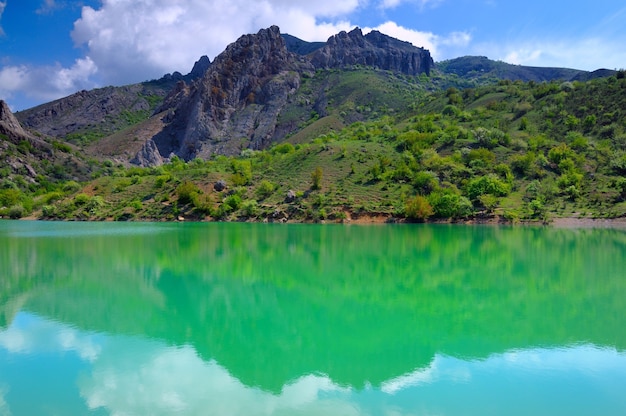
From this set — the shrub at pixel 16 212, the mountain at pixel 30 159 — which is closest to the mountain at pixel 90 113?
the mountain at pixel 30 159

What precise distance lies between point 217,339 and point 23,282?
1148 cm

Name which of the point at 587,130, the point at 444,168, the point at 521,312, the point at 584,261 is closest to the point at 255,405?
A: the point at 521,312

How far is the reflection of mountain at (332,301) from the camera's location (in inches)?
397

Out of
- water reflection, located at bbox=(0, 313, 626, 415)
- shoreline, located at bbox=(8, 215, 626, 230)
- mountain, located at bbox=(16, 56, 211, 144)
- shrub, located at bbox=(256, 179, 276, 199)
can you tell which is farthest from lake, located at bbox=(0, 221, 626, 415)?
mountain, located at bbox=(16, 56, 211, 144)

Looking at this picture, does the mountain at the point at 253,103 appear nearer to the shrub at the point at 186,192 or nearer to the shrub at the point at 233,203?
the shrub at the point at 186,192

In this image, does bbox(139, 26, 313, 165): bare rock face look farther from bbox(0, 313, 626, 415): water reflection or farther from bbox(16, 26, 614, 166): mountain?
bbox(0, 313, 626, 415): water reflection

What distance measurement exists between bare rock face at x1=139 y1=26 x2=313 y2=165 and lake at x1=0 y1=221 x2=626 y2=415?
371ft

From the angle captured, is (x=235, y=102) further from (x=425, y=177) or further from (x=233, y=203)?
(x=425, y=177)

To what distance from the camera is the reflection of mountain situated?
10086 mm

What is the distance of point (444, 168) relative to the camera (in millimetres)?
68125

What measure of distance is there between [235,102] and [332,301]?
447 ft

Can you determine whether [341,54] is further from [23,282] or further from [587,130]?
[23,282]

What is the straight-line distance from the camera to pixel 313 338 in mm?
10867

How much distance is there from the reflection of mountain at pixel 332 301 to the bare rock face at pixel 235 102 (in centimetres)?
10849
